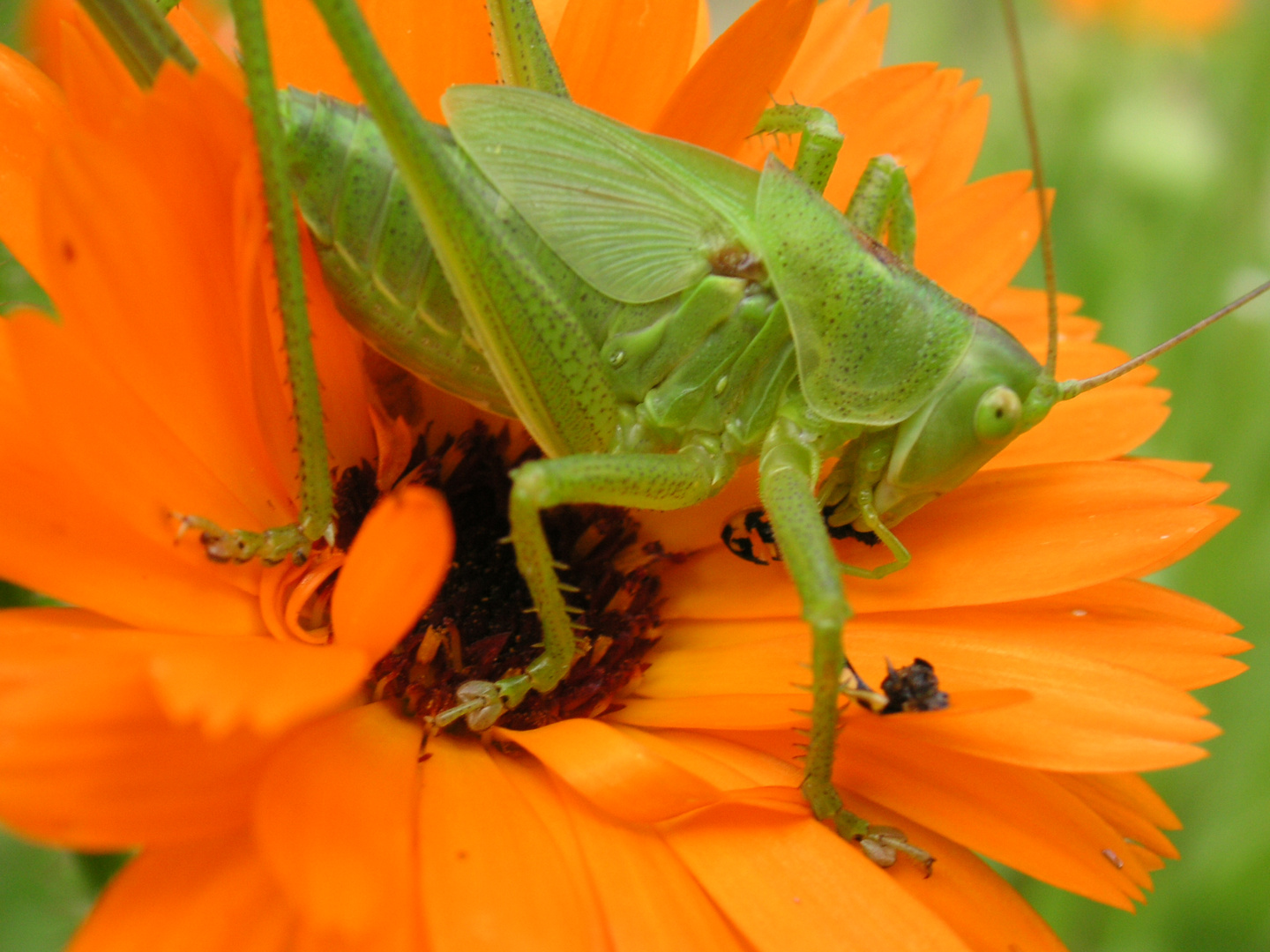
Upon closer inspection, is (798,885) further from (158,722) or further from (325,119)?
(325,119)

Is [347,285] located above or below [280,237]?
below

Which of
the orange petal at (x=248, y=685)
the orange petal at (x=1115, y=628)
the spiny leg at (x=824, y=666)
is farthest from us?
the orange petal at (x=1115, y=628)

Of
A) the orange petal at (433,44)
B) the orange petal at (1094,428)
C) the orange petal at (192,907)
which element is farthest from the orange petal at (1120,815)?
the orange petal at (433,44)

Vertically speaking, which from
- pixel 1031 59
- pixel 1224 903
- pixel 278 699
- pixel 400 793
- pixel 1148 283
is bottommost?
pixel 1224 903

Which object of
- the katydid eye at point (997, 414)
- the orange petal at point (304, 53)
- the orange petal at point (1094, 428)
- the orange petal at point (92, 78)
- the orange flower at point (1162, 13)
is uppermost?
the orange petal at point (92, 78)

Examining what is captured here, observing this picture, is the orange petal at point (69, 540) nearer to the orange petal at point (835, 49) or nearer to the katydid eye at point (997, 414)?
the katydid eye at point (997, 414)

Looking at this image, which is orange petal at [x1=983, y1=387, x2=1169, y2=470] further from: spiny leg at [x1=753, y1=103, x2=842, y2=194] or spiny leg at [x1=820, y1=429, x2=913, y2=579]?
spiny leg at [x1=753, y1=103, x2=842, y2=194]

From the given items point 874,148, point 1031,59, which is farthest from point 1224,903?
point 1031,59
